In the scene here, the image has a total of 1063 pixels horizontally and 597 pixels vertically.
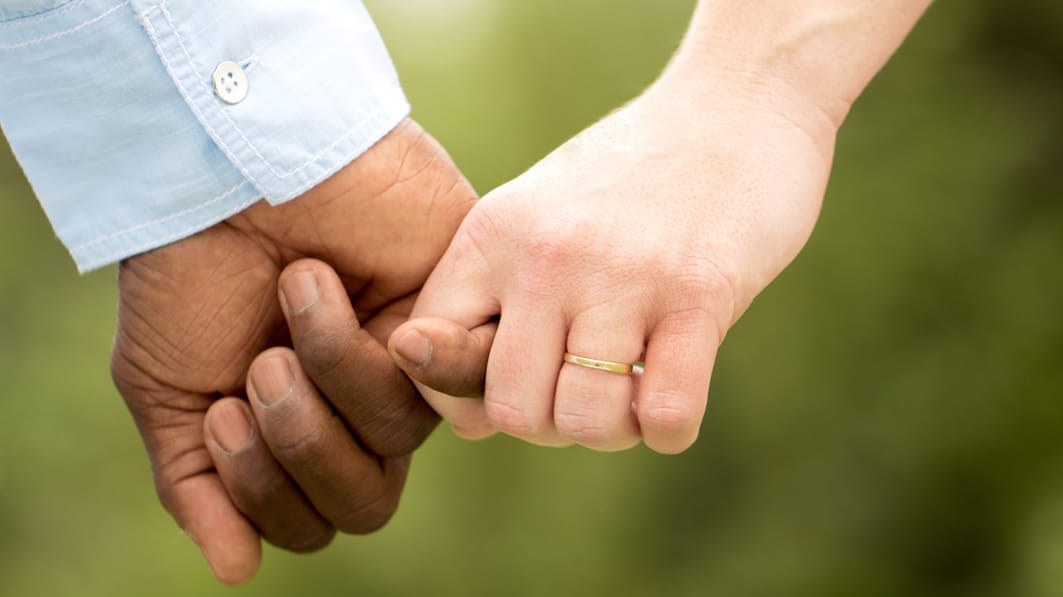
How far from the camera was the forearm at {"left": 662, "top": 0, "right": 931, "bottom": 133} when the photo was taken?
4.93 feet

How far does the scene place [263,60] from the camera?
1.51 meters

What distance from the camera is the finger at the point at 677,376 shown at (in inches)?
56.2

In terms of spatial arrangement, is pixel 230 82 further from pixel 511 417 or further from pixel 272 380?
pixel 511 417

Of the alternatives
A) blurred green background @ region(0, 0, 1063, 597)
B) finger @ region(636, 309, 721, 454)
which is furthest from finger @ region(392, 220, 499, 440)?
blurred green background @ region(0, 0, 1063, 597)

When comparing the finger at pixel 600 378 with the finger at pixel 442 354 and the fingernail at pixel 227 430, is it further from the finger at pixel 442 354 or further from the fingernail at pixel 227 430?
the fingernail at pixel 227 430

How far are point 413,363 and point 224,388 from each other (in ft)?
1.48

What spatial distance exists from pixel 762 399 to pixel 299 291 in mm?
7274

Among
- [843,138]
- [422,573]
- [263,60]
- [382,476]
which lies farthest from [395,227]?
[422,573]

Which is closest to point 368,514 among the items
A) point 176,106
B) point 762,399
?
point 176,106

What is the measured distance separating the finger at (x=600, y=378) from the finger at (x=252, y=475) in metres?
0.52

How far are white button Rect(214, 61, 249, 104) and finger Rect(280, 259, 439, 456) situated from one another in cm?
26

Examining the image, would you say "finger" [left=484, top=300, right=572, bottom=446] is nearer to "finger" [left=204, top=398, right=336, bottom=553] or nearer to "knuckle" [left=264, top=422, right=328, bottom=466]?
"knuckle" [left=264, top=422, right=328, bottom=466]

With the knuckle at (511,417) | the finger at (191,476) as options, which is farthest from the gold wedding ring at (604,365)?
the finger at (191,476)

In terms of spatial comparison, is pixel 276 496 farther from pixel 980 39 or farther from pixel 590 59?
pixel 590 59
